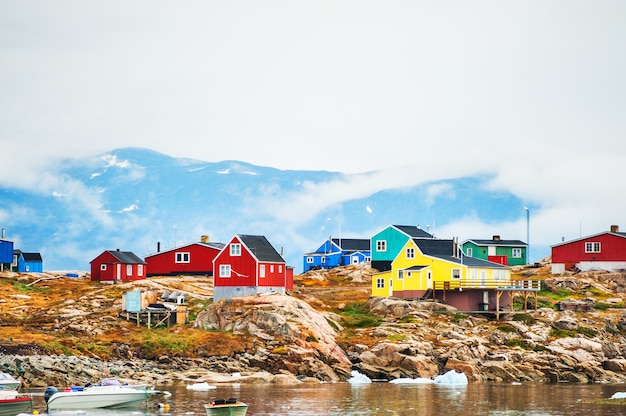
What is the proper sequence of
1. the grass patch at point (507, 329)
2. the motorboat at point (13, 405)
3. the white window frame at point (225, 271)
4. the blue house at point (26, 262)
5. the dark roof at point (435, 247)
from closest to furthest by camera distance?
the motorboat at point (13, 405) < the grass patch at point (507, 329) < the white window frame at point (225, 271) < the dark roof at point (435, 247) < the blue house at point (26, 262)

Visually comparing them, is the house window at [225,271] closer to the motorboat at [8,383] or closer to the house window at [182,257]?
the house window at [182,257]

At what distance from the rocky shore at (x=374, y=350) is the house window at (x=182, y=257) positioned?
33.2m

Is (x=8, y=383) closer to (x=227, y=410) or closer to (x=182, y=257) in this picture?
(x=227, y=410)

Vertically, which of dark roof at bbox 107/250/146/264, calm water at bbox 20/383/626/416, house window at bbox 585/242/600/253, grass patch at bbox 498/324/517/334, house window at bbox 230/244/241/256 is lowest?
calm water at bbox 20/383/626/416

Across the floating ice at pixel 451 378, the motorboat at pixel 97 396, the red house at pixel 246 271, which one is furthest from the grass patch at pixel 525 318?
the motorboat at pixel 97 396

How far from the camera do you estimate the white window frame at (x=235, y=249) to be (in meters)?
89.4

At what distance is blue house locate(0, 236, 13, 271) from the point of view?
128 m

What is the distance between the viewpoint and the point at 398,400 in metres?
59.9

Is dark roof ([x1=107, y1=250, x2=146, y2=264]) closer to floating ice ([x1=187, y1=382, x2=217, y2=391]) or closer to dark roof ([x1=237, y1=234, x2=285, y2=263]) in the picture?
dark roof ([x1=237, y1=234, x2=285, y2=263])

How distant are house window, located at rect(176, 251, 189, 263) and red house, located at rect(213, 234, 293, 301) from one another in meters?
29.6

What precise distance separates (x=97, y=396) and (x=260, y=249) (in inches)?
1413

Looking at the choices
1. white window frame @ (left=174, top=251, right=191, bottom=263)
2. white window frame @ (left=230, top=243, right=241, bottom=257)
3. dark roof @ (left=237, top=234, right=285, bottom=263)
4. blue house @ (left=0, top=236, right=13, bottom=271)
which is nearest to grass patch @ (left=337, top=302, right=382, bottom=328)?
dark roof @ (left=237, top=234, right=285, bottom=263)

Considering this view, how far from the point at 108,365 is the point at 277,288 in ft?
75.6

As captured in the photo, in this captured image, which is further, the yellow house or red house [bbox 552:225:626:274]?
red house [bbox 552:225:626:274]
